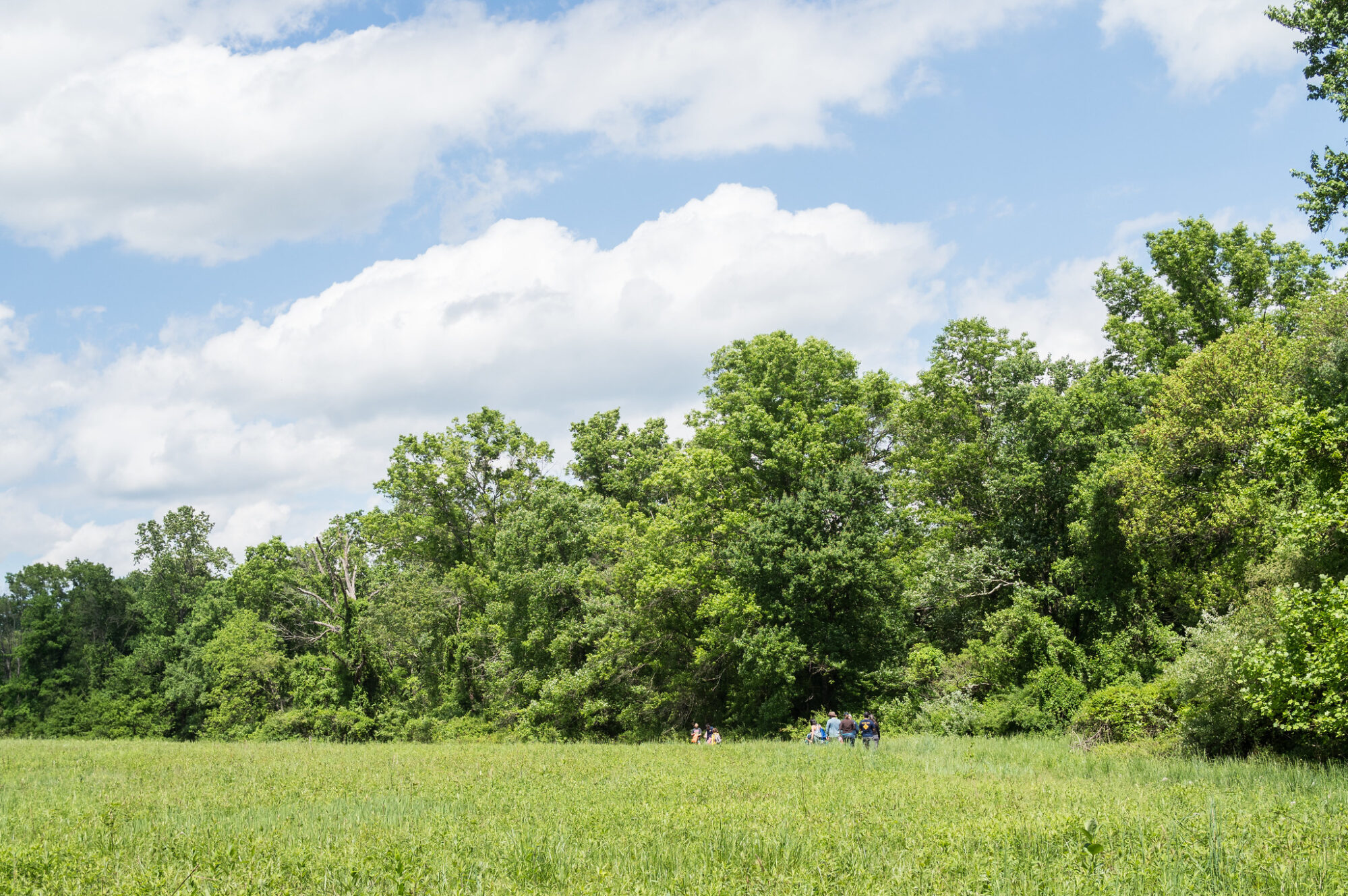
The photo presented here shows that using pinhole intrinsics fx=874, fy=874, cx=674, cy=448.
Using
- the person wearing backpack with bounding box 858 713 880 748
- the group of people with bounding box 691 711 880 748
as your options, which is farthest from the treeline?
the person wearing backpack with bounding box 858 713 880 748

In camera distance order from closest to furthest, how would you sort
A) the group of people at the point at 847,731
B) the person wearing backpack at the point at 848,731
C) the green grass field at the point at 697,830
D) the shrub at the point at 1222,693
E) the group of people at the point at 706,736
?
the green grass field at the point at 697,830, the shrub at the point at 1222,693, the group of people at the point at 847,731, the person wearing backpack at the point at 848,731, the group of people at the point at 706,736

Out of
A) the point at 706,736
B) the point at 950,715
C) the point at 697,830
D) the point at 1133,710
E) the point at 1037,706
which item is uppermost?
the point at 697,830

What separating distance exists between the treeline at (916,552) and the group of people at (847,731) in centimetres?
448

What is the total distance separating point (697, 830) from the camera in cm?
1010

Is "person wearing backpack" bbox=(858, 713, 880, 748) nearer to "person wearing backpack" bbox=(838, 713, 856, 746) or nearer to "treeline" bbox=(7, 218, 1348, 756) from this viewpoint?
"person wearing backpack" bbox=(838, 713, 856, 746)

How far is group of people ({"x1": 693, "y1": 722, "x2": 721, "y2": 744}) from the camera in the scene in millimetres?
30250

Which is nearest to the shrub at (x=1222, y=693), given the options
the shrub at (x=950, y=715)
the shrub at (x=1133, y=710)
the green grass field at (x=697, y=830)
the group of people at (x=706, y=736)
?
the shrub at (x=1133, y=710)

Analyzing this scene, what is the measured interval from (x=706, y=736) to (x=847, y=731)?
1315 cm

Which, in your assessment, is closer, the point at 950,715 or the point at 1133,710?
the point at 1133,710

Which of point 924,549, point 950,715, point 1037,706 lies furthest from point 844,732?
point 924,549

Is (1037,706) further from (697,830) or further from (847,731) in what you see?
(697,830)

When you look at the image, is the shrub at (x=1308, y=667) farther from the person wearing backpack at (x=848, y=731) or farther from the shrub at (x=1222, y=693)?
the person wearing backpack at (x=848, y=731)

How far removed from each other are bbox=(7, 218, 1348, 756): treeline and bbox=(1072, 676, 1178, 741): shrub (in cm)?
8

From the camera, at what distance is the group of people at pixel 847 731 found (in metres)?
25.2
